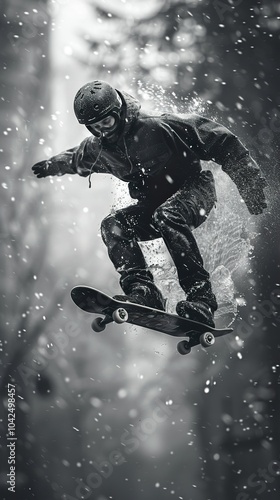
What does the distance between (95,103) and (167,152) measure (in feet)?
1.94

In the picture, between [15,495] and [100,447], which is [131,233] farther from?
[100,447]

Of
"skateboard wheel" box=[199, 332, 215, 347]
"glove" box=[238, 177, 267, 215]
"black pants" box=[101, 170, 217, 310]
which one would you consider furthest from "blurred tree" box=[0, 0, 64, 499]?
"glove" box=[238, 177, 267, 215]

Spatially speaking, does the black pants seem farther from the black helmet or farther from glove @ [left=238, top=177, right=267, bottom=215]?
the black helmet

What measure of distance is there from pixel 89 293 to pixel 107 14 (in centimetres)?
531

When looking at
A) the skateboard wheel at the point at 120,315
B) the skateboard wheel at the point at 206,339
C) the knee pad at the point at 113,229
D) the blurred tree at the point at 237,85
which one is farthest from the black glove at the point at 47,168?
the blurred tree at the point at 237,85

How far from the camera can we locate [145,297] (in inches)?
163

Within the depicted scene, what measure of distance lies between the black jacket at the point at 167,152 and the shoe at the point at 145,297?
657mm

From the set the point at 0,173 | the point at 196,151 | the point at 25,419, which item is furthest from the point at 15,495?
the point at 196,151

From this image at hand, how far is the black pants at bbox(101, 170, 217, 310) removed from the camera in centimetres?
418

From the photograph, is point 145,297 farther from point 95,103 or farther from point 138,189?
point 95,103

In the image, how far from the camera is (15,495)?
761 centimetres

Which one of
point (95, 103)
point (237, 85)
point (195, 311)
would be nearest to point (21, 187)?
point (237, 85)

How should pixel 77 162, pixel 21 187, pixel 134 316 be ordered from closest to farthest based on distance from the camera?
pixel 134 316
pixel 77 162
pixel 21 187

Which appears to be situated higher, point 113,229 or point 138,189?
point 138,189
